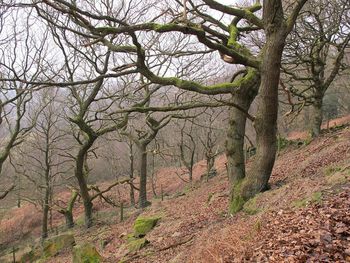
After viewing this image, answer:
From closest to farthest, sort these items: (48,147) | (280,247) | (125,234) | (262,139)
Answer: (280,247)
(262,139)
(125,234)
(48,147)

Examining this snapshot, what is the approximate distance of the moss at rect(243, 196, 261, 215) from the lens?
7.57 meters

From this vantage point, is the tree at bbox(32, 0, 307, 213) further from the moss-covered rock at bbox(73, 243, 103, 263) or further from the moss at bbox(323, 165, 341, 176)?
the moss-covered rock at bbox(73, 243, 103, 263)

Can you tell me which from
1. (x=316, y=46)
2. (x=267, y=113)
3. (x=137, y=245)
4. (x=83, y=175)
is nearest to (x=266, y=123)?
(x=267, y=113)

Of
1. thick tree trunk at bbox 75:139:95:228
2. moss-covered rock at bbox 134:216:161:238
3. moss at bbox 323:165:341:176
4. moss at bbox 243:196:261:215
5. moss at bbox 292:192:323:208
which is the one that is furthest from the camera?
thick tree trunk at bbox 75:139:95:228

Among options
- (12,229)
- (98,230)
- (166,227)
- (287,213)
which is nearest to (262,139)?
(287,213)

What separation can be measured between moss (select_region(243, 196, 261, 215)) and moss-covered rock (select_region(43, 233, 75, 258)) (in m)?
8.70

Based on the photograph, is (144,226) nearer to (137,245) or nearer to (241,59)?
(137,245)

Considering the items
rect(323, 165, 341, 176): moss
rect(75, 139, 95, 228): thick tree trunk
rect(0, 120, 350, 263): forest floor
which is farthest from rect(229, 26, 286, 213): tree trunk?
rect(75, 139, 95, 228): thick tree trunk

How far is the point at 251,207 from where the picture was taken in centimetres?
782

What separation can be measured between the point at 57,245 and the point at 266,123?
10356mm

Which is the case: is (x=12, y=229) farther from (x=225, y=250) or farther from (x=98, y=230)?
(x=225, y=250)

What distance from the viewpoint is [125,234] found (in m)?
12.9

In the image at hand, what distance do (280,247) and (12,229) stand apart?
84.8 ft

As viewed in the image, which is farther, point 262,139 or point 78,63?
point 78,63
